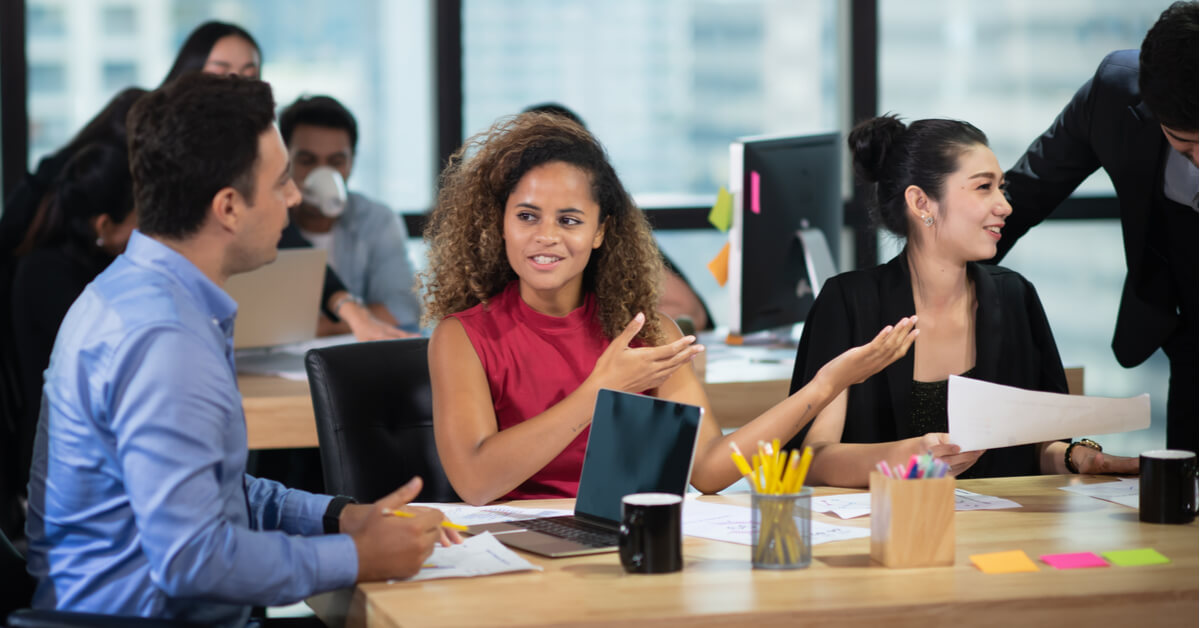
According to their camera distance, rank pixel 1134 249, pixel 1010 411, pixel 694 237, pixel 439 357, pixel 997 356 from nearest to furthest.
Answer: pixel 1010 411
pixel 439 357
pixel 997 356
pixel 1134 249
pixel 694 237

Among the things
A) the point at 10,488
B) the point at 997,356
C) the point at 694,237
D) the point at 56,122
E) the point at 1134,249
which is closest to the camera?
the point at 997,356

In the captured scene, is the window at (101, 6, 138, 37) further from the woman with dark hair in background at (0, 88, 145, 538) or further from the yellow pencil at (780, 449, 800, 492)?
the yellow pencil at (780, 449, 800, 492)

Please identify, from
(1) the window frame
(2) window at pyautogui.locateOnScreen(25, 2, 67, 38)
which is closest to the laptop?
(1) the window frame

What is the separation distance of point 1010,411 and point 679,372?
530 millimetres

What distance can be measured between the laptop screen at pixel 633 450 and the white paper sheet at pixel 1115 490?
0.66m

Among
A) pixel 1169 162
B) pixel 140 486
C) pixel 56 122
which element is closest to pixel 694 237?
pixel 56 122

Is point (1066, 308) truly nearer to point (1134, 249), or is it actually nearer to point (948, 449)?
point (1134, 249)

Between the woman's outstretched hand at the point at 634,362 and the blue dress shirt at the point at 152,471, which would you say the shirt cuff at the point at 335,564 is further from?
the woman's outstretched hand at the point at 634,362

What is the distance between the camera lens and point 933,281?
2.14 m

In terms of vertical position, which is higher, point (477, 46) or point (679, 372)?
point (477, 46)

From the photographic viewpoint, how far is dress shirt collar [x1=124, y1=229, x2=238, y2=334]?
1.36 metres

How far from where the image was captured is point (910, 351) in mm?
2107

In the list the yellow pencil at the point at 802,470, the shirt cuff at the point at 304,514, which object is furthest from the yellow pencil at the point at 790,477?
the shirt cuff at the point at 304,514

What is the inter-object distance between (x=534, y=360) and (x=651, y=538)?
0.67 metres
